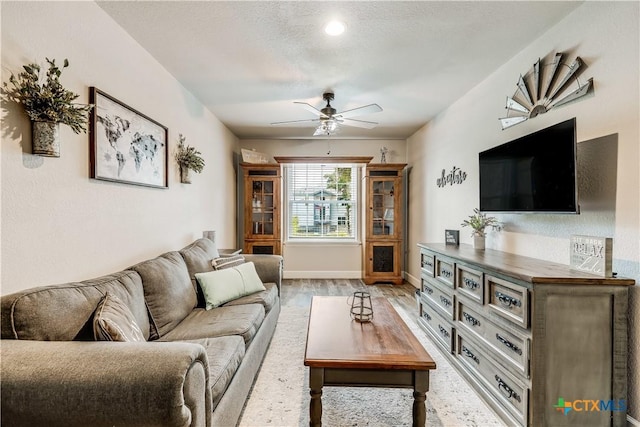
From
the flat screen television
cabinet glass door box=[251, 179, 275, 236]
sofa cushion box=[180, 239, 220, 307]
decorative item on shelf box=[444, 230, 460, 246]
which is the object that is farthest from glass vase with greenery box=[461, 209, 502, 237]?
cabinet glass door box=[251, 179, 275, 236]

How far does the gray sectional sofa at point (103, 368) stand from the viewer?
99cm

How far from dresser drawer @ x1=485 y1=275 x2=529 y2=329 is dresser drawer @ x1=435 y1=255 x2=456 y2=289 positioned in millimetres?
485

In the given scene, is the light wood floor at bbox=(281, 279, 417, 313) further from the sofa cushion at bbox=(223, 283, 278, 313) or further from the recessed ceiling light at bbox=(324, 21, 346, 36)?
the recessed ceiling light at bbox=(324, 21, 346, 36)

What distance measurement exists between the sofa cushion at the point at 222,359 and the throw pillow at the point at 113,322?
0.39 metres

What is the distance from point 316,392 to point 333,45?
240 cm

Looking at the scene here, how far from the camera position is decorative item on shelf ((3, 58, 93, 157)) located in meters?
1.39

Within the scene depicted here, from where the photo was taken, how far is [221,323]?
2064 mm

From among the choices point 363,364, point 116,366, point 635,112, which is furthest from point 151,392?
point 635,112

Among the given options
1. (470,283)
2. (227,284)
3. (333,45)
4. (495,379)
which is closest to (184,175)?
(227,284)

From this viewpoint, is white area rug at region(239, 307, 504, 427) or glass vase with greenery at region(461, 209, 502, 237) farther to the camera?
glass vase with greenery at region(461, 209, 502, 237)

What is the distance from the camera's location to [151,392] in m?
1.00

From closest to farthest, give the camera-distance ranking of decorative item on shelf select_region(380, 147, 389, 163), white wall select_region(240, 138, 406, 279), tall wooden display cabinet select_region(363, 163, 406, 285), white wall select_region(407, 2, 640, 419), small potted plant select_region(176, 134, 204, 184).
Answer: white wall select_region(407, 2, 640, 419)
small potted plant select_region(176, 134, 204, 184)
tall wooden display cabinet select_region(363, 163, 406, 285)
decorative item on shelf select_region(380, 147, 389, 163)
white wall select_region(240, 138, 406, 279)

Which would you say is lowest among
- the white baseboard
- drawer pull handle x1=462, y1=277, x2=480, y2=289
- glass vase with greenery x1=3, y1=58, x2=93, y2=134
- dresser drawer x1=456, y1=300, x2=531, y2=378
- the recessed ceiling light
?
the white baseboard

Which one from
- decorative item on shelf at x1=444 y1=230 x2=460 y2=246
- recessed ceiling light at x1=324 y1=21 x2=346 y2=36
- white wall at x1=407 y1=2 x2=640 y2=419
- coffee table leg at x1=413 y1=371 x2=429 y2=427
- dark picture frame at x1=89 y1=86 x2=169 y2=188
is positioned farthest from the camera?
decorative item on shelf at x1=444 y1=230 x2=460 y2=246
